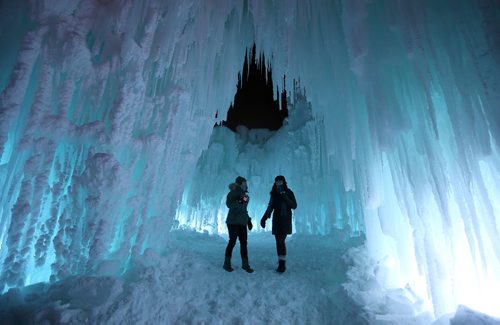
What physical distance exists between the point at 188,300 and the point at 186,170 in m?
2.99

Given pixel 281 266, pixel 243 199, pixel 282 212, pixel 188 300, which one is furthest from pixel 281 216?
pixel 188 300

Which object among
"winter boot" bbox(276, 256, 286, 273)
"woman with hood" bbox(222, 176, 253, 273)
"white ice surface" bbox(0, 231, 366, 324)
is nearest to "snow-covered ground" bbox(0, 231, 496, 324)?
"white ice surface" bbox(0, 231, 366, 324)

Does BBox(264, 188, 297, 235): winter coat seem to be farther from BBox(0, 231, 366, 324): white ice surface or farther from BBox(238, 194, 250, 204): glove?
BBox(0, 231, 366, 324): white ice surface

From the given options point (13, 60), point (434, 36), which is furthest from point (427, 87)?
point (13, 60)

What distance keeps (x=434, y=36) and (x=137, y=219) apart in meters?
6.04

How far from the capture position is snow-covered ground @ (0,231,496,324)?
326 cm

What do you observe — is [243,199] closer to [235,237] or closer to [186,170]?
[235,237]

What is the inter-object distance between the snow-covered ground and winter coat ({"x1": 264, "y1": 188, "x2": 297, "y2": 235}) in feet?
2.78

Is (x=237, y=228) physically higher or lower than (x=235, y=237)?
higher

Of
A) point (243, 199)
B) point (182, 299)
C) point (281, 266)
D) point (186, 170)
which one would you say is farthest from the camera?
point (186, 170)

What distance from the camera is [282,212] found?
5.40m

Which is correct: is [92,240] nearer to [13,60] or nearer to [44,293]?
[44,293]

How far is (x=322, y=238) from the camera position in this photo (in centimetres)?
1251

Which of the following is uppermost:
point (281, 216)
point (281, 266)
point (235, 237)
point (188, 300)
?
point (281, 216)
